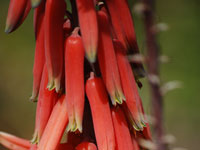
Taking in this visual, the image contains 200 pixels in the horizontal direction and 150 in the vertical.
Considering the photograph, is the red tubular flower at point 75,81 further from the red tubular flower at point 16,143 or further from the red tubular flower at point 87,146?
the red tubular flower at point 16,143

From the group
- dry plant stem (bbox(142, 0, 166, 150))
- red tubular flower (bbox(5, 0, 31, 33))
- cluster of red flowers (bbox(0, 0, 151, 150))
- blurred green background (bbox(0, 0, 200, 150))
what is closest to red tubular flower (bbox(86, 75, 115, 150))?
cluster of red flowers (bbox(0, 0, 151, 150))

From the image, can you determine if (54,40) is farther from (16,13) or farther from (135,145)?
(135,145)

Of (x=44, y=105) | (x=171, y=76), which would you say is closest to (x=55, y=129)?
(x=44, y=105)

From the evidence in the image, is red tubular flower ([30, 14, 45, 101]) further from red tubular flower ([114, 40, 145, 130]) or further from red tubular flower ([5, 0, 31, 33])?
red tubular flower ([114, 40, 145, 130])

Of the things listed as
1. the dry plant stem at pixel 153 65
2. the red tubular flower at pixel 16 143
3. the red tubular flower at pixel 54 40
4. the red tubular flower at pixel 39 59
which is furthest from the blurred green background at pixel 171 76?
the dry plant stem at pixel 153 65

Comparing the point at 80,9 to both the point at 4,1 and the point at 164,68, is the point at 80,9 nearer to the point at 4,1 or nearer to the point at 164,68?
the point at 164,68

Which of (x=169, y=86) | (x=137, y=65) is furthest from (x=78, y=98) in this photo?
(x=169, y=86)
